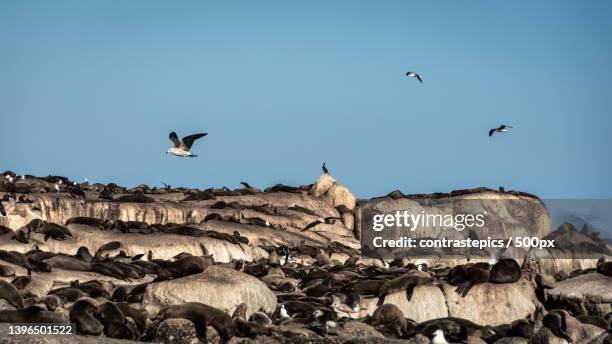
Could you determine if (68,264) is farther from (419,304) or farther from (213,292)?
(419,304)

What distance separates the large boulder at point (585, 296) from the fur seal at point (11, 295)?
10.9m

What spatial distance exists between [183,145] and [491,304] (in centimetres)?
1193

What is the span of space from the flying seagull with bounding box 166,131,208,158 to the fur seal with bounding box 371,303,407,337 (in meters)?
11.5

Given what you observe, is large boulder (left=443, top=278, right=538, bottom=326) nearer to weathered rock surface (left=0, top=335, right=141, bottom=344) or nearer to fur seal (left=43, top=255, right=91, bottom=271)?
weathered rock surface (left=0, top=335, right=141, bottom=344)

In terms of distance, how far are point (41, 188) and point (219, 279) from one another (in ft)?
71.8

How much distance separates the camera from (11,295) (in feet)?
67.4

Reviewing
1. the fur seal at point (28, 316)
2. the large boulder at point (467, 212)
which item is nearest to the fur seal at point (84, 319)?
the fur seal at point (28, 316)

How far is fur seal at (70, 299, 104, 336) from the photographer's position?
1870 centimetres

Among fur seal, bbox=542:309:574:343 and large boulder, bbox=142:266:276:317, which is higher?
large boulder, bbox=142:266:276:317

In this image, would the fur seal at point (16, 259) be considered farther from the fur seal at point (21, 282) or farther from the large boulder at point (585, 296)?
the large boulder at point (585, 296)

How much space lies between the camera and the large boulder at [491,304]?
23.1 meters

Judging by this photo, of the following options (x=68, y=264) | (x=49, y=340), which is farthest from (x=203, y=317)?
(x=68, y=264)

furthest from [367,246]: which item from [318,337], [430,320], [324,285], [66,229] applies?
[318,337]

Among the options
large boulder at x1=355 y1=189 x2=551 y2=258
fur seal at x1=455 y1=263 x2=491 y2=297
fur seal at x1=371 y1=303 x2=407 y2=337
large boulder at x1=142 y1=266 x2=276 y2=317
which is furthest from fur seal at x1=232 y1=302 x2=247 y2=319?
large boulder at x1=355 y1=189 x2=551 y2=258
